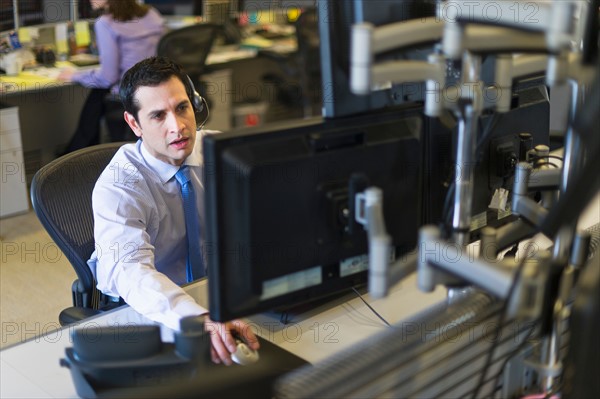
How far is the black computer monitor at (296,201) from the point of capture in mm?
1282

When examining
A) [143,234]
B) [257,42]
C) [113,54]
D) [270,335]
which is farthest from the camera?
[257,42]

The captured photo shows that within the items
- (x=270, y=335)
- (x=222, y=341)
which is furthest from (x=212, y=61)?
(x=222, y=341)

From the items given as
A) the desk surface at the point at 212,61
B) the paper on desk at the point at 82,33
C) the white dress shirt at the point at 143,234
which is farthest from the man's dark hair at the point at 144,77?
the paper on desk at the point at 82,33

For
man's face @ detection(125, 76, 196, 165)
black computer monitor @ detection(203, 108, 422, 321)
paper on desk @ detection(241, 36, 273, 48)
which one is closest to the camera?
black computer monitor @ detection(203, 108, 422, 321)

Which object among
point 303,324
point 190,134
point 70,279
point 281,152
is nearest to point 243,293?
point 281,152

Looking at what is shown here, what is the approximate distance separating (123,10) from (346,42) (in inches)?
126

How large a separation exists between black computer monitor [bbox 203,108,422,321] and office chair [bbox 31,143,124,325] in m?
0.75

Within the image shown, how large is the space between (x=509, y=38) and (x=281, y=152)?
388mm

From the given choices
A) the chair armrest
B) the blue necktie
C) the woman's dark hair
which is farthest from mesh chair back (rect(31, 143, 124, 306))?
the woman's dark hair

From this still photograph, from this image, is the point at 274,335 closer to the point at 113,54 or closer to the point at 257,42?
the point at 113,54

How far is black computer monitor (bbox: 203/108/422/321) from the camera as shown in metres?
1.28

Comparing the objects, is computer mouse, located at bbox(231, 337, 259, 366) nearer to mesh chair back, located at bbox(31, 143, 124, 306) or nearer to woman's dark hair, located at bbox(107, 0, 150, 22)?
mesh chair back, located at bbox(31, 143, 124, 306)

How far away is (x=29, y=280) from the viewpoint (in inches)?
136

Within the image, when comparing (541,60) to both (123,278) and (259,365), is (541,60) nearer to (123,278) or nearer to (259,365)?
(259,365)
